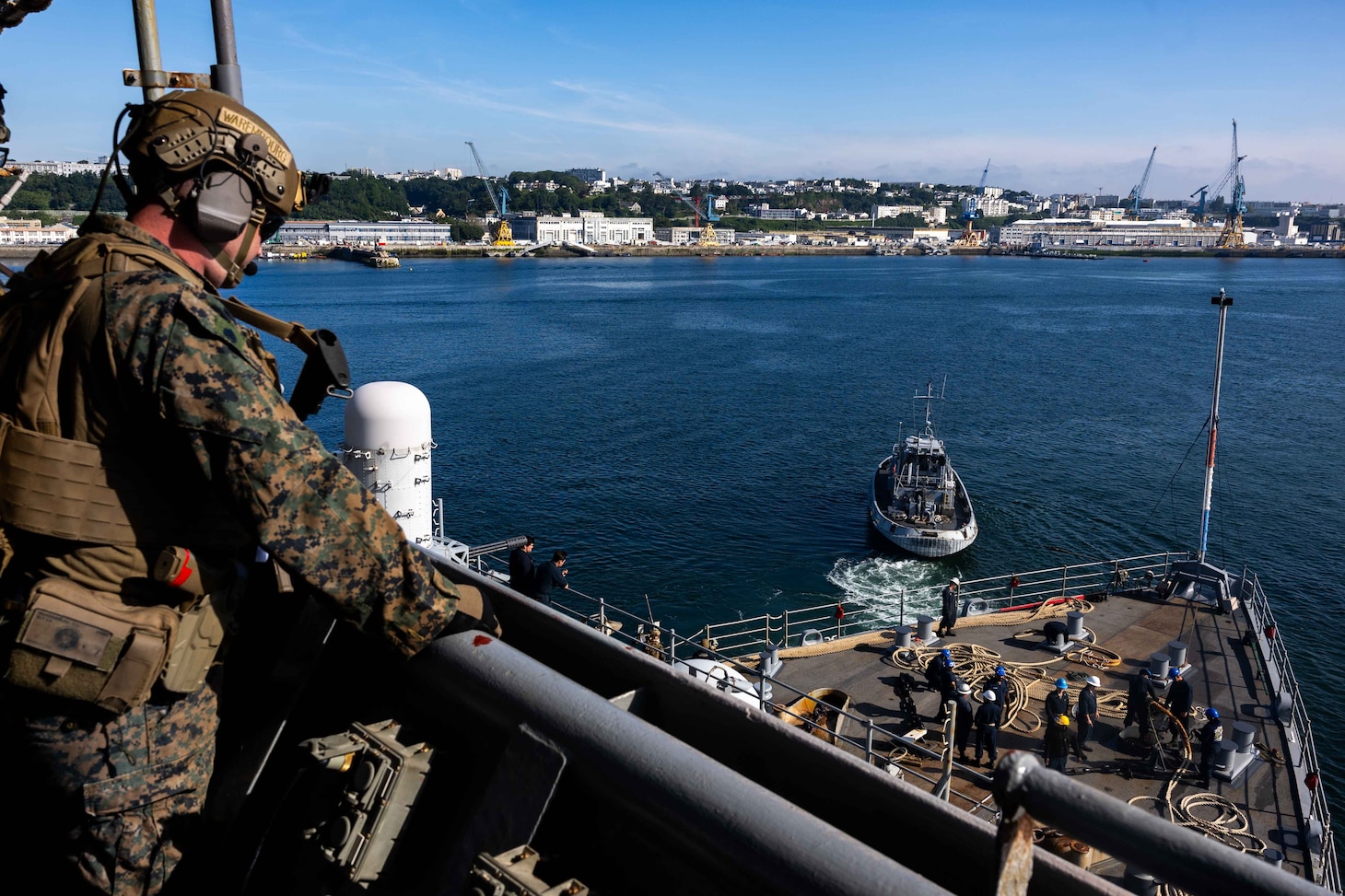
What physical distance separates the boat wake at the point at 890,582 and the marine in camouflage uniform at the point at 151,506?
2567cm

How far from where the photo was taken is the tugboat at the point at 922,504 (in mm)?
32312

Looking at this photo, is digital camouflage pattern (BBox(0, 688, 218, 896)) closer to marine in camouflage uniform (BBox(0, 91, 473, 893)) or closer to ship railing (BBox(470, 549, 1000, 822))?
marine in camouflage uniform (BBox(0, 91, 473, 893))

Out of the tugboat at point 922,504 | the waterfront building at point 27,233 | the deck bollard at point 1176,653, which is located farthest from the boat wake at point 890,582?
the waterfront building at point 27,233

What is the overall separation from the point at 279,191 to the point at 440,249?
20656 cm

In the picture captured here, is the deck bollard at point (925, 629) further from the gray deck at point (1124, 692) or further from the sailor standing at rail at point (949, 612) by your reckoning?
the sailor standing at rail at point (949, 612)

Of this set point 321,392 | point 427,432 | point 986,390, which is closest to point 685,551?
point 427,432

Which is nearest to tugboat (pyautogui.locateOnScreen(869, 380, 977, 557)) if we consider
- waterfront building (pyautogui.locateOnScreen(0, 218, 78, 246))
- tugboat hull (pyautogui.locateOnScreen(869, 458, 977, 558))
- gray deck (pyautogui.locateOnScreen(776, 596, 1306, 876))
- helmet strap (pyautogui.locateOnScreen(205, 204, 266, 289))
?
tugboat hull (pyautogui.locateOnScreen(869, 458, 977, 558))

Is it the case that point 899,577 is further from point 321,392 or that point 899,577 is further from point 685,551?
point 321,392

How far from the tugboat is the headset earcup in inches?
1230

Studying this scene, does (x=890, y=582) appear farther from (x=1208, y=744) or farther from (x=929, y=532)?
(x=1208, y=744)

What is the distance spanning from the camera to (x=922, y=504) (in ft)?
112

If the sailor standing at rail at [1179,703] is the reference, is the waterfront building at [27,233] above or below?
above

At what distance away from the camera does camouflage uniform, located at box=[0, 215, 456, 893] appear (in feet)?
7.45

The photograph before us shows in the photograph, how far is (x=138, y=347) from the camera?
2242 millimetres
